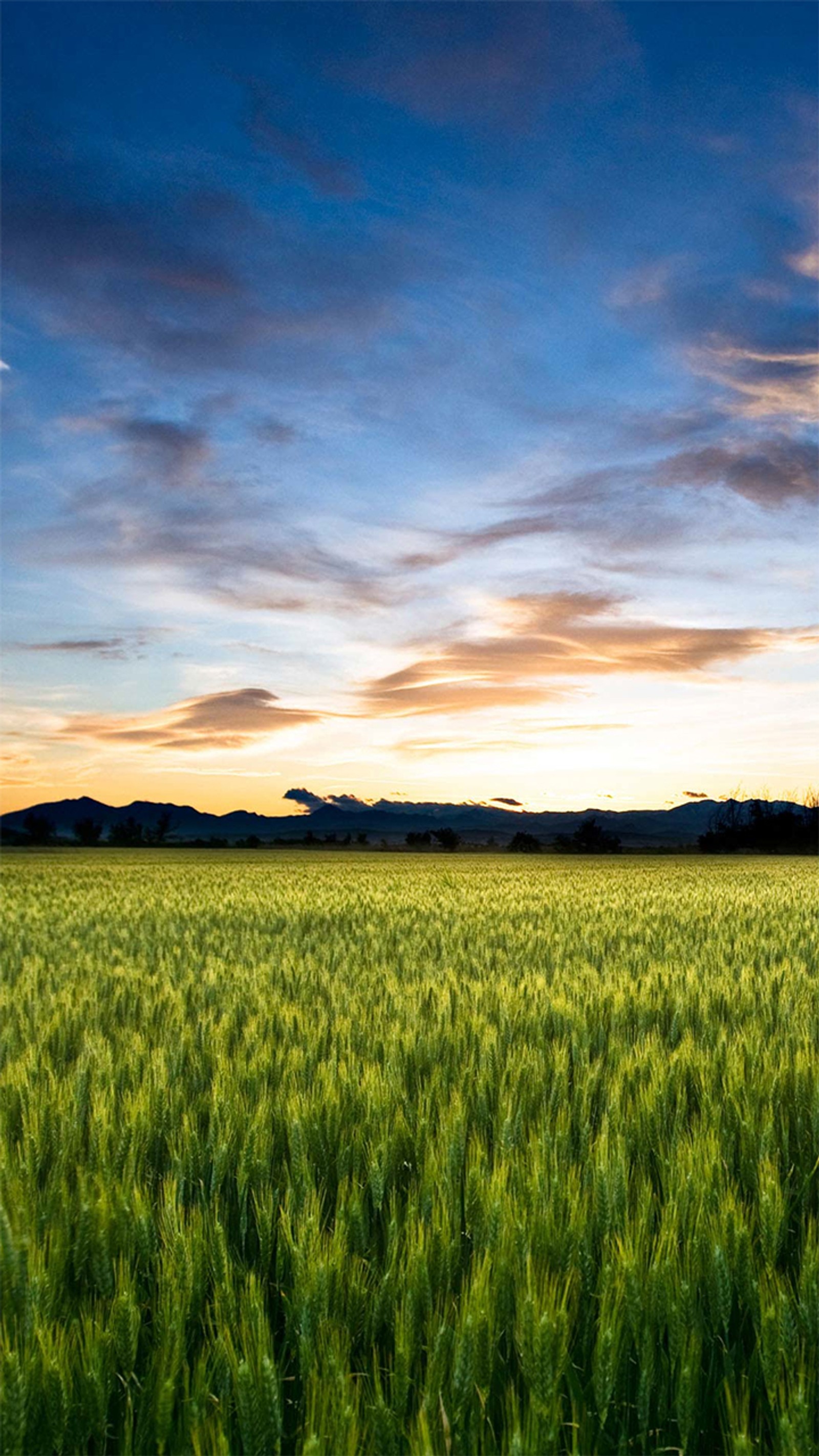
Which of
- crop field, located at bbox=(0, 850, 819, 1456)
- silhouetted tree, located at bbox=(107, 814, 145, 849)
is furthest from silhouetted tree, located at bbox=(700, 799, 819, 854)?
crop field, located at bbox=(0, 850, 819, 1456)

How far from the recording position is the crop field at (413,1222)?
1.70 m

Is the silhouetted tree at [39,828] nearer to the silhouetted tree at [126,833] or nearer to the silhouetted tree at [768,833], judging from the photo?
the silhouetted tree at [126,833]

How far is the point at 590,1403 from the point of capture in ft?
6.04

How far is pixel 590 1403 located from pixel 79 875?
28567 mm

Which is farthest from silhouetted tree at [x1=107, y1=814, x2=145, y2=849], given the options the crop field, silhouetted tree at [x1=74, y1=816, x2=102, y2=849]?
the crop field

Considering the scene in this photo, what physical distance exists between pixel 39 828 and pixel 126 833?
14.0m

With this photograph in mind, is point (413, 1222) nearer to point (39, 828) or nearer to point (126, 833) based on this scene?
point (126, 833)

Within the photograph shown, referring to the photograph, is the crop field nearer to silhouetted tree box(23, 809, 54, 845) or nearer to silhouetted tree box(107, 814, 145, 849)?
silhouetted tree box(107, 814, 145, 849)

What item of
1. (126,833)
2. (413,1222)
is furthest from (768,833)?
(413,1222)

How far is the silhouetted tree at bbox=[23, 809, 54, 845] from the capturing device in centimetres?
9975

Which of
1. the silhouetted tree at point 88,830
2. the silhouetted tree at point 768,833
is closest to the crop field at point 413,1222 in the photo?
the silhouetted tree at point 768,833

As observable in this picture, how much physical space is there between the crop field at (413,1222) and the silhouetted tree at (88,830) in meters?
99.9

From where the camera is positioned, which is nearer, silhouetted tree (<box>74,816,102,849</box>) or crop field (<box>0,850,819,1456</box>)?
crop field (<box>0,850,819,1456</box>)

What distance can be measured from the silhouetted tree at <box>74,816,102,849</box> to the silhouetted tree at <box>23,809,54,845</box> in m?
2.68
